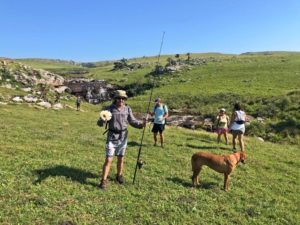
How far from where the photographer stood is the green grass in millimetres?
11125

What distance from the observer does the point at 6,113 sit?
1378 inches

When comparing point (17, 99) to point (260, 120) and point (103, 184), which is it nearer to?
point (260, 120)

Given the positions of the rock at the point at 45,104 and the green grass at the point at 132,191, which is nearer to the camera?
the green grass at the point at 132,191

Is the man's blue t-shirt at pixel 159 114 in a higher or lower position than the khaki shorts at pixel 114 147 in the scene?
higher

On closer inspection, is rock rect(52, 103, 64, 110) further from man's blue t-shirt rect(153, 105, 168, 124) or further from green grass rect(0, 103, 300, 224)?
man's blue t-shirt rect(153, 105, 168, 124)

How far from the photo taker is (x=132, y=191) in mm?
13047

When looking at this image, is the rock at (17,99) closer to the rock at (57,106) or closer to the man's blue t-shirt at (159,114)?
the rock at (57,106)

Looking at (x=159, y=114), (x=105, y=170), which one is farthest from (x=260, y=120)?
(x=105, y=170)

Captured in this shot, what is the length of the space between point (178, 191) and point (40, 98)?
38.0 metres

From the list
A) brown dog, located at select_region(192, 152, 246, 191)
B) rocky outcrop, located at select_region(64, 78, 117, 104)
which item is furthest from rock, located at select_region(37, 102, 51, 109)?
brown dog, located at select_region(192, 152, 246, 191)

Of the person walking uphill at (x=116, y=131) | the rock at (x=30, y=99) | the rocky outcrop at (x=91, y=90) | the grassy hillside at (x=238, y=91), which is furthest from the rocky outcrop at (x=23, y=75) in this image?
the person walking uphill at (x=116, y=131)

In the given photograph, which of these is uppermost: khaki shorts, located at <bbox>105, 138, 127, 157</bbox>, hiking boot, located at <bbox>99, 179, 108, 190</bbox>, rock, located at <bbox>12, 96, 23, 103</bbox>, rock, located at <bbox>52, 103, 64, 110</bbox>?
khaki shorts, located at <bbox>105, 138, 127, 157</bbox>

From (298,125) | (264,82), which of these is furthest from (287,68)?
(298,125)

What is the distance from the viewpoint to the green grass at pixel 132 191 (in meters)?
11.1
